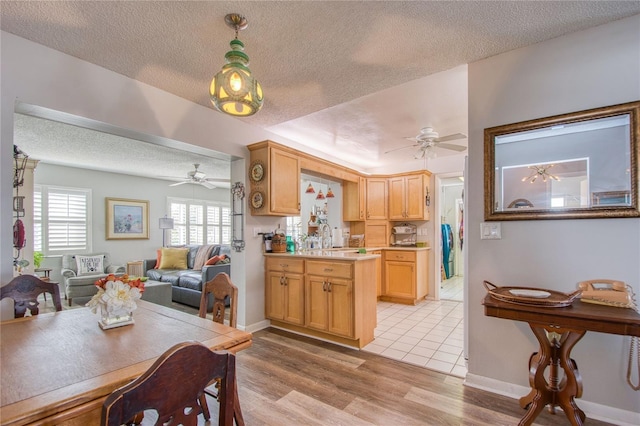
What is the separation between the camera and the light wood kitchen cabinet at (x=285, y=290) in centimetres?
350

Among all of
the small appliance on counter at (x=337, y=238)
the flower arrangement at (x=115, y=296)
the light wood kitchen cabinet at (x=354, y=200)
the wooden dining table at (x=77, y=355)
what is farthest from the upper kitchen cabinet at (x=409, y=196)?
the flower arrangement at (x=115, y=296)

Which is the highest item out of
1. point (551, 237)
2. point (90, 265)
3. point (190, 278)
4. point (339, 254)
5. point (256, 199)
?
point (256, 199)

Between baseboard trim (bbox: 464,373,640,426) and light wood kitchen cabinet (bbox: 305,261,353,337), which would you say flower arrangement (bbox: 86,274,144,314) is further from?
baseboard trim (bbox: 464,373,640,426)

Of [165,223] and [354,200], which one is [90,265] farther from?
[354,200]

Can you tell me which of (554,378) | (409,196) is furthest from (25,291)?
(409,196)

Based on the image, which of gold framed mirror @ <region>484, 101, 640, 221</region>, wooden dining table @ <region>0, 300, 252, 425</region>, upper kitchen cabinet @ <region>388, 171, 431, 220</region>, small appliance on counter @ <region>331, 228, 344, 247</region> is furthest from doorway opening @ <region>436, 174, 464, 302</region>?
wooden dining table @ <region>0, 300, 252, 425</region>

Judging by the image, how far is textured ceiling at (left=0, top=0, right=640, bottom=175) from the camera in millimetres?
1826

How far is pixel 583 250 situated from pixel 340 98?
234 centimetres

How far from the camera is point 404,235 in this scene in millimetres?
5781

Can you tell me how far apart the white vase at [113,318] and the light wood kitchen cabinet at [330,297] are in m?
1.99

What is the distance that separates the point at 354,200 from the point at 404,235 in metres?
1.24

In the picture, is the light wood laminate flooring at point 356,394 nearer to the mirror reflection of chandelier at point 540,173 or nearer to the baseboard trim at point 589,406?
the baseboard trim at point 589,406

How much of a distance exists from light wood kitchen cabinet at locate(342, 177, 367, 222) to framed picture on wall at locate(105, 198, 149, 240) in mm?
4858

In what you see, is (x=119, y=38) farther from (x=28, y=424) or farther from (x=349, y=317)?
(x=349, y=317)
